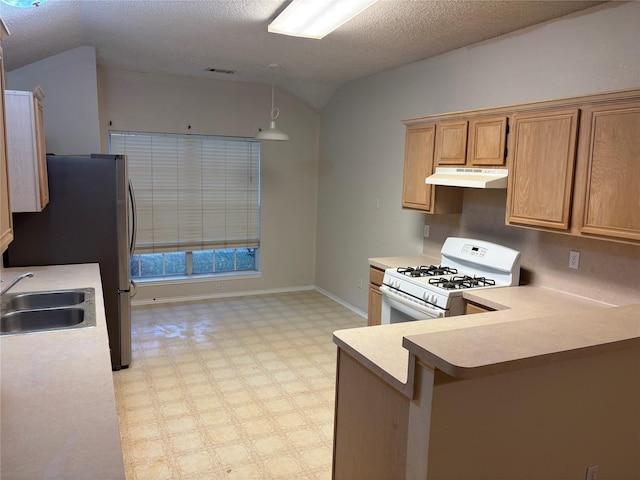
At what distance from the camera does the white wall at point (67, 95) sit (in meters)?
4.05

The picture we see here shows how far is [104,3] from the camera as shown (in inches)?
115

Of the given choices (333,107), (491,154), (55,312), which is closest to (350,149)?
(333,107)

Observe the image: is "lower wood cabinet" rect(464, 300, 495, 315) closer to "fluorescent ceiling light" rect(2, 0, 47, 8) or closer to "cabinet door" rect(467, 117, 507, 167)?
"cabinet door" rect(467, 117, 507, 167)

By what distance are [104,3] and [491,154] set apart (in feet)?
8.82

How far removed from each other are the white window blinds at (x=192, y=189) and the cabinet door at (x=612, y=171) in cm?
415

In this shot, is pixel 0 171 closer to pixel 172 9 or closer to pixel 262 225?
pixel 172 9

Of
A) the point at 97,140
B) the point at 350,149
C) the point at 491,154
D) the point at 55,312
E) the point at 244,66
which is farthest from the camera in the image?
the point at 350,149

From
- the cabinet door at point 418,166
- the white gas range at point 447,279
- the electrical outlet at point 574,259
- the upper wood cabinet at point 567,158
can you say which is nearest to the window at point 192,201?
the cabinet door at point 418,166

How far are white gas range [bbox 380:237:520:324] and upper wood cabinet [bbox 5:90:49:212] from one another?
8.22ft

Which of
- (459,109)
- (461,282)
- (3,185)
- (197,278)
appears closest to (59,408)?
(3,185)

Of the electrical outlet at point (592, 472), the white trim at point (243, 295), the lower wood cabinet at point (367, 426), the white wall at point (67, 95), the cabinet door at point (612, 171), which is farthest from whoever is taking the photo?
the white trim at point (243, 295)

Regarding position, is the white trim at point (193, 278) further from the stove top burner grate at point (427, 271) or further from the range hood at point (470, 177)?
the range hood at point (470, 177)

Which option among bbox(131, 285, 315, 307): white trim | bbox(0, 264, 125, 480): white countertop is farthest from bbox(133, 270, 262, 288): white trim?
bbox(0, 264, 125, 480): white countertop

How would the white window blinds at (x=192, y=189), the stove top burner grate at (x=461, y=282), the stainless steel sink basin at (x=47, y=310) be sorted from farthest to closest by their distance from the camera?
1. the white window blinds at (x=192, y=189)
2. the stove top burner grate at (x=461, y=282)
3. the stainless steel sink basin at (x=47, y=310)
